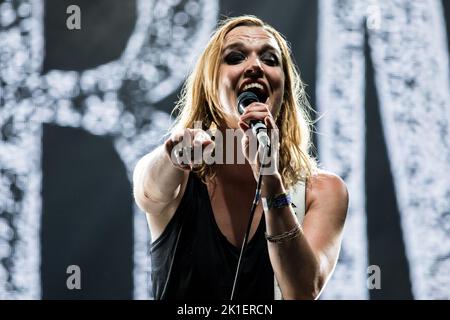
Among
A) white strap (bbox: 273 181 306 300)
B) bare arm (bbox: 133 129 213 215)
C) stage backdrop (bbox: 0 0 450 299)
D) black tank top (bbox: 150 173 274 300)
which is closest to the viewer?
bare arm (bbox: 133 129 213 215)

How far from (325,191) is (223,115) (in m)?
0.32

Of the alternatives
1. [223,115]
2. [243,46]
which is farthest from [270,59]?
[223,115]

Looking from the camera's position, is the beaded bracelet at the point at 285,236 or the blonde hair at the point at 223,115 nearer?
the beaded bracelet at the point at 285,236

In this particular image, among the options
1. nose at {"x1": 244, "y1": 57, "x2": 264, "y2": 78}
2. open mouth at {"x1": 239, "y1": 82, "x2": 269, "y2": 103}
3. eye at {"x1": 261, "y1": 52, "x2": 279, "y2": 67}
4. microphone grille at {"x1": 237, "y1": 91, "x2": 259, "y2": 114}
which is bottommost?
microphone grille at {"x1": 237, "y1": 91, "x2": 259, "y2": 114}

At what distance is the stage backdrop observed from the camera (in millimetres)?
2656

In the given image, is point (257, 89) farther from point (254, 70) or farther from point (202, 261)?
point (202, 261)

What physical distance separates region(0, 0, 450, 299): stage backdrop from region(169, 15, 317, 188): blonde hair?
74cm

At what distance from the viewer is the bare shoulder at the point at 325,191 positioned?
180cm

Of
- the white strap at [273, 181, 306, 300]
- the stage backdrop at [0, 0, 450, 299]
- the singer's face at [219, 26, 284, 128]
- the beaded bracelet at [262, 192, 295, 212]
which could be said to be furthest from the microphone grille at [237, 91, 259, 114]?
the stage backdrop at [0, 0, 450, 299]

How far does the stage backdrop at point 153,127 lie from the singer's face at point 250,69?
906 mm

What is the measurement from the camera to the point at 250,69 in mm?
1728

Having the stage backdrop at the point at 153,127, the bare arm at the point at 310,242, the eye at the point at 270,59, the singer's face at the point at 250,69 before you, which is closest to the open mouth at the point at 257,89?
the singer's face at the point at 250,69

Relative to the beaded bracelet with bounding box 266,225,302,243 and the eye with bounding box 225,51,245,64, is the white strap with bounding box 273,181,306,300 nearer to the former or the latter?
the beaded bracelet with bounding box 266,225,302,243

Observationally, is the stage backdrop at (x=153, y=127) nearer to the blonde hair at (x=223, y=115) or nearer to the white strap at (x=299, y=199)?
the blonde hair at (x=223, y=115)
